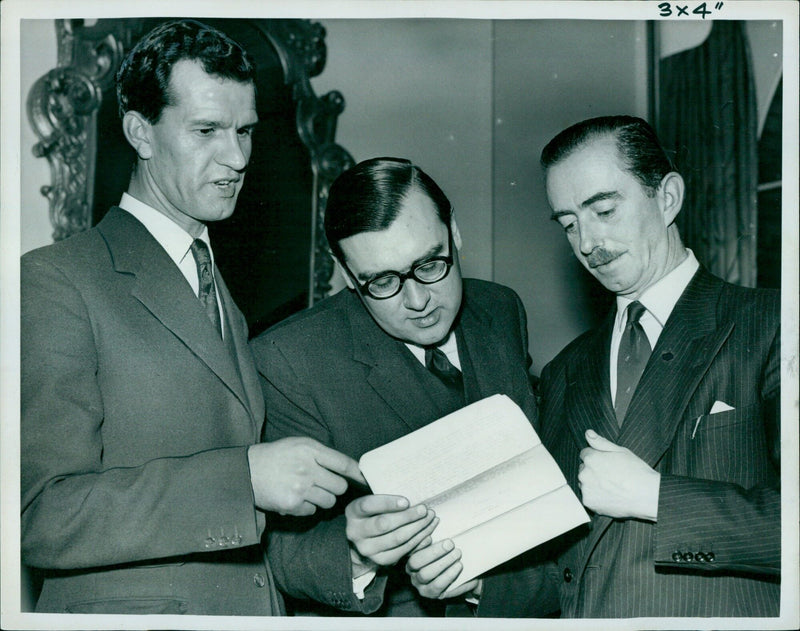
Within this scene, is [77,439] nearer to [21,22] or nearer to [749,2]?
[21,22]

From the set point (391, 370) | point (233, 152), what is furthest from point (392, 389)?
point (233, 152)

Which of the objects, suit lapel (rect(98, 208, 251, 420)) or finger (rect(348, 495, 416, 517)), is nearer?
finger (rect(348, 495, 416, 517))

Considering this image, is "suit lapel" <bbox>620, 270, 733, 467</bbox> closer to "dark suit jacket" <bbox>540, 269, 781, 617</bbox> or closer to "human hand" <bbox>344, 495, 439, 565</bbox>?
"dark suit jacket" <bbox>540, 269, 781, 617</bbox>

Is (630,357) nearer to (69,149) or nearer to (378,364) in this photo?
(378,364)

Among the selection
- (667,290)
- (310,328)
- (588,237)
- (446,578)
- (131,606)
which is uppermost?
(588,237)

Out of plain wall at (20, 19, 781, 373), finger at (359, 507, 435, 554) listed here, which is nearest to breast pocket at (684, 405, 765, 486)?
plain wall at (20, 19, 781, 373)

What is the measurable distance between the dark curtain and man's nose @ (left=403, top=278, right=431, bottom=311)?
2.96 feet

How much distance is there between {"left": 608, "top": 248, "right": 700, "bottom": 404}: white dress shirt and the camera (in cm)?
186

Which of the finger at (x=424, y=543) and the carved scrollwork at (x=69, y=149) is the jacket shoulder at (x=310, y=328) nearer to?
the finger at (x=424, y=543)

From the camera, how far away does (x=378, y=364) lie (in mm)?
1956

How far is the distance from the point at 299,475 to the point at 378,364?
1.25ft

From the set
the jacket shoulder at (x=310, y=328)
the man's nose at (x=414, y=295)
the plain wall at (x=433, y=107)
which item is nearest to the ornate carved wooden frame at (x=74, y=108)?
the plain wall at (x=433, y=107)

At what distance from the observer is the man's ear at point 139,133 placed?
191 cm

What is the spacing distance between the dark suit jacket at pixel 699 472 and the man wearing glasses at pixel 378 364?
0.69ft
